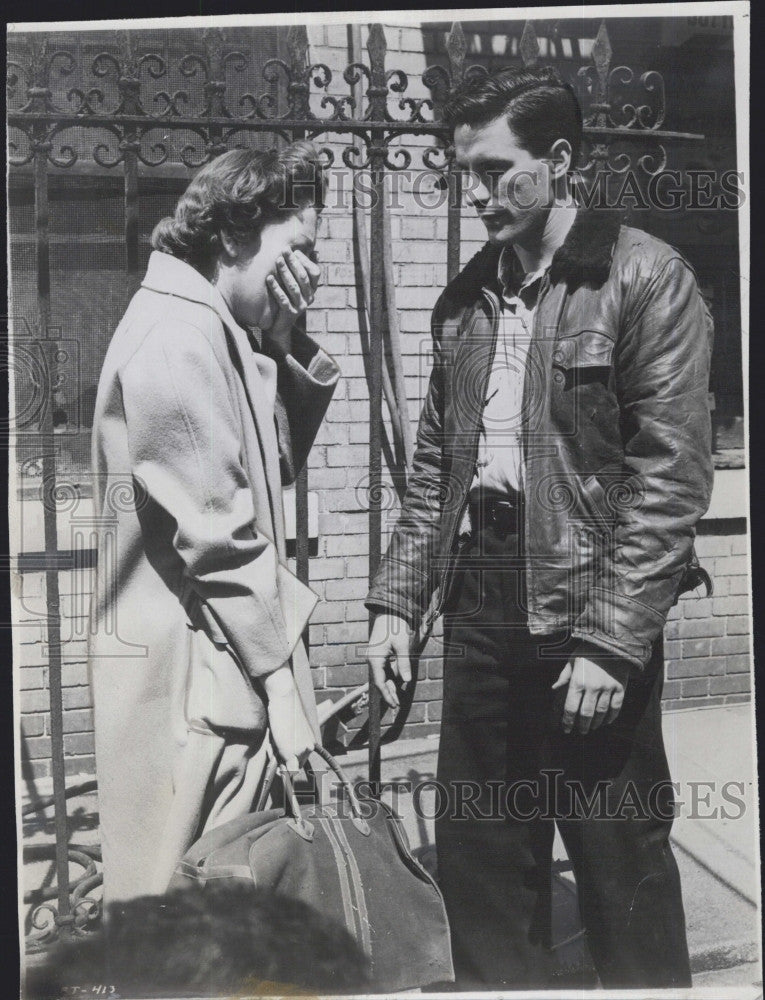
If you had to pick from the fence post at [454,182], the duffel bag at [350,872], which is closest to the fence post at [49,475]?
the duffel bag at [350,872]

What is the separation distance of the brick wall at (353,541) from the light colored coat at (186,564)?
0.25 ft

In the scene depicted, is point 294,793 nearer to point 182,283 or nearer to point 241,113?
point 182,283

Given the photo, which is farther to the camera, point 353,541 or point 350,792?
point 353,541

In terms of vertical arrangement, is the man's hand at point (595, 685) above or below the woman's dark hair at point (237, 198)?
below

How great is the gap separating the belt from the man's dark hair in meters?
1.32

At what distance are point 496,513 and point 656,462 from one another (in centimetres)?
51

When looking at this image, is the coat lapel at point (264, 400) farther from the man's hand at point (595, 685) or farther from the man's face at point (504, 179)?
the man's hand at point (595, 685)

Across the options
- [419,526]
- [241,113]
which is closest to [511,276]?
[419,526]

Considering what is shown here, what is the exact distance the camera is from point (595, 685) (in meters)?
3.21

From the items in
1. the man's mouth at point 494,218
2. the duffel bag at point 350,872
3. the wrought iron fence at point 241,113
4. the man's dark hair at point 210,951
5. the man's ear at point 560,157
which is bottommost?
the man's dark hair at point 210,951

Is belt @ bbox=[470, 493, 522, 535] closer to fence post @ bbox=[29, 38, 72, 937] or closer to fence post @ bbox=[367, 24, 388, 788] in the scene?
fence post @ bbox=[367, 24, 388, 788]

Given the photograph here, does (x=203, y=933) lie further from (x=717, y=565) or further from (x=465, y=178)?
(x=465, y=178)

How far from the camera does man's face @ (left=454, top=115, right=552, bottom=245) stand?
126 inches

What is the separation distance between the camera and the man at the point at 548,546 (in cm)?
318
